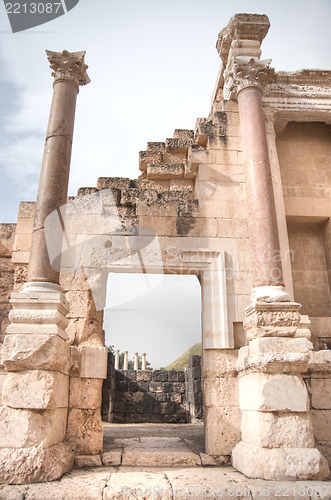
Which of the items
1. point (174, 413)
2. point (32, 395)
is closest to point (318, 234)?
point (32, 395)

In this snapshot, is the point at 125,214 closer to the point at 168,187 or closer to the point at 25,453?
the point at 168,187

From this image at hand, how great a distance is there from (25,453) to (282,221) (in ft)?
17.2

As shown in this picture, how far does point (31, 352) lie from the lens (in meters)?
4.84

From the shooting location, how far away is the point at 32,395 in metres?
4.72

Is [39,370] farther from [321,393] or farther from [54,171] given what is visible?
[321,393]

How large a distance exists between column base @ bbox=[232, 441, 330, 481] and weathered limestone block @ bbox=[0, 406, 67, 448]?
2452mm

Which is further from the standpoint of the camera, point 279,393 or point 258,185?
point 258,185

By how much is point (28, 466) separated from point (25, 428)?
0.40 meters

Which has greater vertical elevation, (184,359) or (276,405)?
(184,359)

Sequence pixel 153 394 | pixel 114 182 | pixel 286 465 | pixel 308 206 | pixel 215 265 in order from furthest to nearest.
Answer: pixel 153 394, pixel 308 206, pixel 114 182, pixel 215 265, pixel 286 465

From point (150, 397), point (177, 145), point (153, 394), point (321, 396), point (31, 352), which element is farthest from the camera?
point (153, 394)

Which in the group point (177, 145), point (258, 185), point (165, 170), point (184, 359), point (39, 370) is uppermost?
point (177, 145)

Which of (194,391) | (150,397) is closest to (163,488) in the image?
(194,391)

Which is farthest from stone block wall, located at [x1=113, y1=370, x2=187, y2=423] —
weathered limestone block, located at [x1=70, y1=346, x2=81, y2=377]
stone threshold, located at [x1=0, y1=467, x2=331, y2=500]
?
stone threshold, located at [x1=0, y1=467, x2=331, y2=500]
